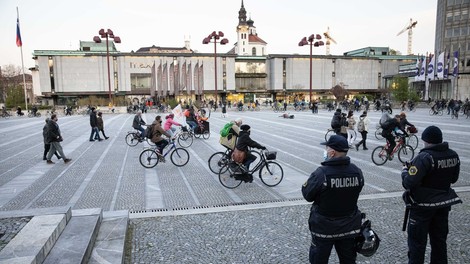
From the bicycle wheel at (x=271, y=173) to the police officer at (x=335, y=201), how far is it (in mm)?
5149

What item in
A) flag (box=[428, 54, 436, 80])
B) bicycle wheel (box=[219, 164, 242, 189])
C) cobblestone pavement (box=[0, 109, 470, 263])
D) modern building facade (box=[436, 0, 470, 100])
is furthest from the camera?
modern building facade (box=[436, 0, 470, 100])

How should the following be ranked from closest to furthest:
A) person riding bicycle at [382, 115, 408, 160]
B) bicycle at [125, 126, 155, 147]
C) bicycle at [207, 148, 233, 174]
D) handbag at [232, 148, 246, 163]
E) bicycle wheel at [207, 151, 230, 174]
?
handbag at [232, 148, 246, 163] < bicycle at [207, 148, 233, 174] < bicycle wheel at [207, 151, 230, 174] < person riding bicycle at [382, 115, 408, 160] < bicycle at [125, 126, 155, 147]

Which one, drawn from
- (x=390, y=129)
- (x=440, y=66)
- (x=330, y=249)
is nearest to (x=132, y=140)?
(x=390, y=129)

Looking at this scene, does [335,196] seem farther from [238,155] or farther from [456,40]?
[456,40]

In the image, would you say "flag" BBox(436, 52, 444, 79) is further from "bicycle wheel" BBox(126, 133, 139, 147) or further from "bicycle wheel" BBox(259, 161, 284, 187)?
"bicycle wheel" BBox(259, 161, 284, 187)

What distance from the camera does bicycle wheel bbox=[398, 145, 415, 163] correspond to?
38.0 ft

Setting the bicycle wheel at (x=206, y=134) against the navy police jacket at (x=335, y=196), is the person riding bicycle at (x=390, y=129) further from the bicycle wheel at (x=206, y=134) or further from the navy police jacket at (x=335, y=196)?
the bicycle wheel at (x=206, y=134)

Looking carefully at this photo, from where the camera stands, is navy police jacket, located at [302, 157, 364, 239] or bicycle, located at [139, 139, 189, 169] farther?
bicycle, located at [139, 139, 189, 169]

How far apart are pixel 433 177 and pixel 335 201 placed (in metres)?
1.51

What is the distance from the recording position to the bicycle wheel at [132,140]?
1588 cm

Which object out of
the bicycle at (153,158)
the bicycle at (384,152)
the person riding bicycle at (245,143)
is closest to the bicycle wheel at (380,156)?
the bicycle at (384,152)

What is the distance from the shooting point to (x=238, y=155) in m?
8.35

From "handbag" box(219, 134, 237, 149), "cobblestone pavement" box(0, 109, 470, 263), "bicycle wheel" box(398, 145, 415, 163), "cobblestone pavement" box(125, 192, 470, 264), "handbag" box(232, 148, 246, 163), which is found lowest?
"cobblestone pavement" box(125, 192, 470, 264)

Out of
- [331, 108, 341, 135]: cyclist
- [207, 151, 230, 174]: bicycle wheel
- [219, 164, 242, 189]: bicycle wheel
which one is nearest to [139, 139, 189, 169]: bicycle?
[207, 151, 230, 174]: bicycle wheel
